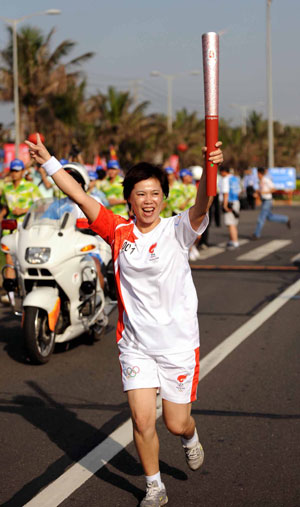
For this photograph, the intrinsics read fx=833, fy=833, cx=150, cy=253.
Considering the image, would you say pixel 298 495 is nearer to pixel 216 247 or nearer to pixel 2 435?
pixel 2 435

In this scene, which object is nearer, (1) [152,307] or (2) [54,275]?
(1) [152,307]

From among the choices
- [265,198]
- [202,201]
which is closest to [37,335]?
[202,201]

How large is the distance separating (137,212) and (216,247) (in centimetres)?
1467

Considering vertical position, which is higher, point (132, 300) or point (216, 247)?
point (132, 300)

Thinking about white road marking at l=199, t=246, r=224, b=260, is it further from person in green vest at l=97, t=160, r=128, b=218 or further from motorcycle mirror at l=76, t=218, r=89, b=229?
motorcycle mirror at l=76, t=218, r=89, b=229

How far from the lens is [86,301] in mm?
7996

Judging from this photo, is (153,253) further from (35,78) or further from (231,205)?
(35,78)

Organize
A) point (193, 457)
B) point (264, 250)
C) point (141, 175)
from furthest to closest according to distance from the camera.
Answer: point (264, 250)
point (193, 457)
point (141, 175)

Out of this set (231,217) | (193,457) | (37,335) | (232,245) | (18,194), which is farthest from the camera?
(232,245)

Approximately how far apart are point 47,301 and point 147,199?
3.42m

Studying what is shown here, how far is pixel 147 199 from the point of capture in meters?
4.25

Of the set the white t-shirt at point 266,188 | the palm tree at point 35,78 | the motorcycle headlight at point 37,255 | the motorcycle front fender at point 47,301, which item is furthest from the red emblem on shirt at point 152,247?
the palm tree at point 35,78

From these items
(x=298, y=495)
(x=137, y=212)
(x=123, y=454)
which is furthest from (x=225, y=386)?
(x=137, y=212)

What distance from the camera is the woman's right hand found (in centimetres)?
416
